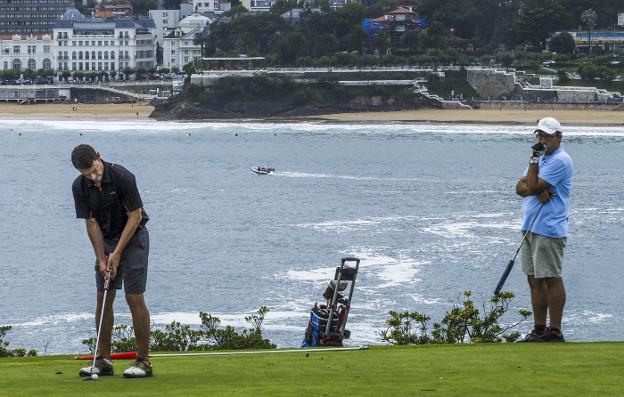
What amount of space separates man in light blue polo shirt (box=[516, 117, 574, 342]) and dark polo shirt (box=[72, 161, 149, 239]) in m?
3.53

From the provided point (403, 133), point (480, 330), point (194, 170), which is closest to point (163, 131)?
point (403, 133)

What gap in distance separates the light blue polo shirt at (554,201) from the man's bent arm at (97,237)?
12.4ft

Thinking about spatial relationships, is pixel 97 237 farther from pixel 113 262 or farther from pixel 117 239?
pixel 113 262

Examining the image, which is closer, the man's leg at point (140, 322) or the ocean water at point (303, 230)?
the man's leg at point (140, 322)

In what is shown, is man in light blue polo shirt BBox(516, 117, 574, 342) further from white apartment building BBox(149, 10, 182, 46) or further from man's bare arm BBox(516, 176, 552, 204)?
white apartment building BBox(149, 10, 182, 46)

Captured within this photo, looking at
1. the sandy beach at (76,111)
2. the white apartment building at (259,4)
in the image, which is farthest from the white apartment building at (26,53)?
the sandy beach at (76,111)

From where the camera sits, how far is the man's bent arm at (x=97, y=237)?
1181cm

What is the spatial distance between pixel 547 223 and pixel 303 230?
102 feet

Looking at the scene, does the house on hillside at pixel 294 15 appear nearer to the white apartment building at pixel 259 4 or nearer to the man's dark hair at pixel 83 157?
the white apartment building at pixel 259 4

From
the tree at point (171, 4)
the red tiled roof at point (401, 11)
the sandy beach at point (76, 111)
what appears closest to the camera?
the sandy beach at point (76, 111)

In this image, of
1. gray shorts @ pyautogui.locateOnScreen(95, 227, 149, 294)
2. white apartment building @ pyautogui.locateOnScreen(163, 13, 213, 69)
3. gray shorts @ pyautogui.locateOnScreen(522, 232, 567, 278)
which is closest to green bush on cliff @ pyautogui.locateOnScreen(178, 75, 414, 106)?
white apartment building @ pyautogui.locateOnScreen(163, 13, 213, 69)

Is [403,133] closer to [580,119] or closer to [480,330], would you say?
[580,119]

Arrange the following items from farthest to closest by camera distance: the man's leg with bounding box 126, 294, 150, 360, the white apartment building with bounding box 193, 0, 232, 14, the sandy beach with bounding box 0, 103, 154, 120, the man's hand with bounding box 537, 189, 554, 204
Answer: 1. the white apartment building with bounding box 193, 0, 232, 14
2. the sandy beach with bounding box 0, 103, 154, 120
3. the man's hand with bounding box 537, 189, 554, 204
4. the man's leg with bounding box 126, 294, 150, 360

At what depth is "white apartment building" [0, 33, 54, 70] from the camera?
163 m
